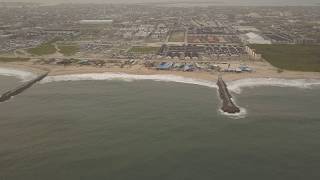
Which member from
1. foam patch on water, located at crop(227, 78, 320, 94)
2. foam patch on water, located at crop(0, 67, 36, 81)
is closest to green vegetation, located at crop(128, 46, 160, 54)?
foam patch on water, located at crop(0, 67, 36, 81)

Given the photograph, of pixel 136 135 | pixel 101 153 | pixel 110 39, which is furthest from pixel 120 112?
pixel 110 39

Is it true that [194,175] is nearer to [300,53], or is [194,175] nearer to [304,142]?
[304,142]

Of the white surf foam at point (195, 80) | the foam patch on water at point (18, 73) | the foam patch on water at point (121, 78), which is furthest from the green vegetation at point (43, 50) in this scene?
the white surf foam at point (195, 80)

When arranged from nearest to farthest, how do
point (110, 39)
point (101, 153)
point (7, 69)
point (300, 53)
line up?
1. point (101, 153)
2. point (7, 69)
3. point (300, 53)
4. point (110, 39)

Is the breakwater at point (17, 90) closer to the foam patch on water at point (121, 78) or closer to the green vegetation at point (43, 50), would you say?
the foam patch on water at point (121, 78)

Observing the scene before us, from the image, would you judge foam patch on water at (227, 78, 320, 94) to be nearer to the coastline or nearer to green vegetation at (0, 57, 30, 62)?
the coastline

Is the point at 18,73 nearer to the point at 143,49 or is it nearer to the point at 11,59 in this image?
the point at 11,59
